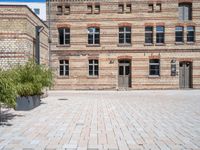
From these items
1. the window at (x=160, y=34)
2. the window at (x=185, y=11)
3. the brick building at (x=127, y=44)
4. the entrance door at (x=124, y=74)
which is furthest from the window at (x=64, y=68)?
the window at (x=185, y=11)

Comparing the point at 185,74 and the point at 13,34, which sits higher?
the point at 13,34

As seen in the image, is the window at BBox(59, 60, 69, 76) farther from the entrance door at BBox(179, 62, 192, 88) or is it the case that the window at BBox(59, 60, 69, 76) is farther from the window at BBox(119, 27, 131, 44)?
the entrance door at BBox(179, 62, 192, 88)

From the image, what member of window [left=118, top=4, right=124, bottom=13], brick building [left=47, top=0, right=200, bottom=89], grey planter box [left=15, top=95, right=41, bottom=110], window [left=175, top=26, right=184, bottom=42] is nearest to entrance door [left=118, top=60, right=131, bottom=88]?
brick building [left=47, top=0, right=200, bottom=89]

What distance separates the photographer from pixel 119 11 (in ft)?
107

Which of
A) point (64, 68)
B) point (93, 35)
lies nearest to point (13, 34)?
point (64, 68)

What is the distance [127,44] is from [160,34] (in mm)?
3454

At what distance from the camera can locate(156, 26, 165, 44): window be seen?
32.4 m

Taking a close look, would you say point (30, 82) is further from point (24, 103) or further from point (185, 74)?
point (185, 74)

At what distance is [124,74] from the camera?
107 ft

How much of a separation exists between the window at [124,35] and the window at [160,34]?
9.11ft

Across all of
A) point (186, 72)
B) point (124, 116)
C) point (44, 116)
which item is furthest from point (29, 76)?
point (186, 72)

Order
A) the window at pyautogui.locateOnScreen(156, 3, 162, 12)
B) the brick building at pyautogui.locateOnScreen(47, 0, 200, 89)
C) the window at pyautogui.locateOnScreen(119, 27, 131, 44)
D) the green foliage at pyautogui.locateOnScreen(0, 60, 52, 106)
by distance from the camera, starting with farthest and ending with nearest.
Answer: the window at pyautogui.locateOnScreen(119, 27, 131, 44) → the window at pyautogui.locateOnScreen(156, 3, 162, 12) → the brick building at pyautogui.locateOnScreen(47, 0, 200, 89) → the green foliage at pyautogui.locateOnScreen(0, 60, 52, 106)

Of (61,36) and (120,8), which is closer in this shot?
(120,8)

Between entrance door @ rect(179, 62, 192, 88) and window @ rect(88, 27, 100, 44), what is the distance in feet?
28.7
